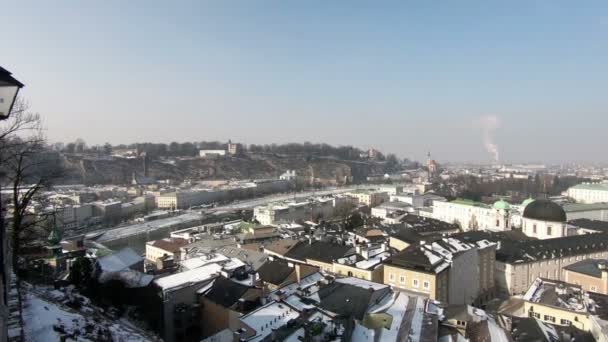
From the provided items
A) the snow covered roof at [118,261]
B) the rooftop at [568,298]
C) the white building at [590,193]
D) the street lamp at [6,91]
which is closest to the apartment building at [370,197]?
the white building at [590,193]

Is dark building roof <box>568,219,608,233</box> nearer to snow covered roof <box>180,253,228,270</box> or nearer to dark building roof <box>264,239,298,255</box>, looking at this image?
dark building roof <box>264,239,298,255</box>

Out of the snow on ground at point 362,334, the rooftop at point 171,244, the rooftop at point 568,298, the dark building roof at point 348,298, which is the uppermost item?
the snow on ground at point 362,334

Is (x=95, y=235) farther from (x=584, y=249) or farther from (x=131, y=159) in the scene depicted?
(x=131, y=159)

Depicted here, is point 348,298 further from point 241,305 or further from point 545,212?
point 545,212

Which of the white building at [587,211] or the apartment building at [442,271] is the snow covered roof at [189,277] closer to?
the apartment building at [442,271]

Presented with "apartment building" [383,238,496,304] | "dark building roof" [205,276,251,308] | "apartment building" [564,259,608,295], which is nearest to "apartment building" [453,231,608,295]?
"apartment building" [564,259,608,295]

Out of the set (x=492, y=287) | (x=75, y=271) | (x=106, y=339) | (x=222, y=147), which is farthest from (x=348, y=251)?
(x=222, y=147)

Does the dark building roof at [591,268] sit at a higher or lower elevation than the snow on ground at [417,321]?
lower
